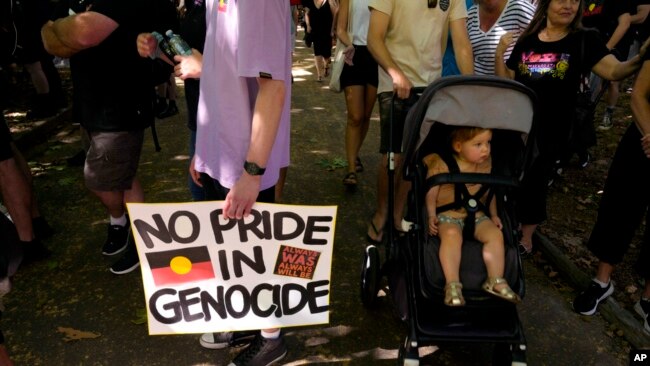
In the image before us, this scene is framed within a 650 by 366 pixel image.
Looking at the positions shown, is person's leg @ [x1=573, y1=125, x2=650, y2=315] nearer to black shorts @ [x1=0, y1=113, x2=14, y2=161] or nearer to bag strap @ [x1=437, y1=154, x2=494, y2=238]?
bag strap @ [x1=437, y1=154, x2=494, y2=238]

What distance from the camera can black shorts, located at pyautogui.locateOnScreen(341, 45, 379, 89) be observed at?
14.2ft

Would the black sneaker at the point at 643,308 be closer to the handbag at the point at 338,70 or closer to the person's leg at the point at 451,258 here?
the person's leg at the point at 451,258

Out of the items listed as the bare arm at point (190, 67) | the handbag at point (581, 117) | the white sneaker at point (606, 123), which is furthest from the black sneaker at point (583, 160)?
the bare arm at point (190, 67)

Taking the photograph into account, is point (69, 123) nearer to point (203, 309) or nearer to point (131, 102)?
point (131, 102)

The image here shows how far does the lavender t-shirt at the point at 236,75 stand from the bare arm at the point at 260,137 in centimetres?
7

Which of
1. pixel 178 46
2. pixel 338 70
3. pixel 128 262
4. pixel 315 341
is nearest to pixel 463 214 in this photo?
pixel 315 341

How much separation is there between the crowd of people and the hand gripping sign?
0.17m

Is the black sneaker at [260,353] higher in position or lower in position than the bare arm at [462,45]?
lower

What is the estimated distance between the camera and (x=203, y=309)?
2.42m

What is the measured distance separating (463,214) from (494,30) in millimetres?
1808

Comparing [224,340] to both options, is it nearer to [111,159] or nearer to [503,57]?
[111,159]

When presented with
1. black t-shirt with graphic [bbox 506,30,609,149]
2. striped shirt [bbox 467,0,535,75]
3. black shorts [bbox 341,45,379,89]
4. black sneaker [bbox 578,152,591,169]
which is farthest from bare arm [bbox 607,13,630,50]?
black shorts [bbox 341,45,379,89]

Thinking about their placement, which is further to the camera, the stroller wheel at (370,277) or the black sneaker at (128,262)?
the black sneaker at (128,262)

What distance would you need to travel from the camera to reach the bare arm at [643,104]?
2.75 metres
